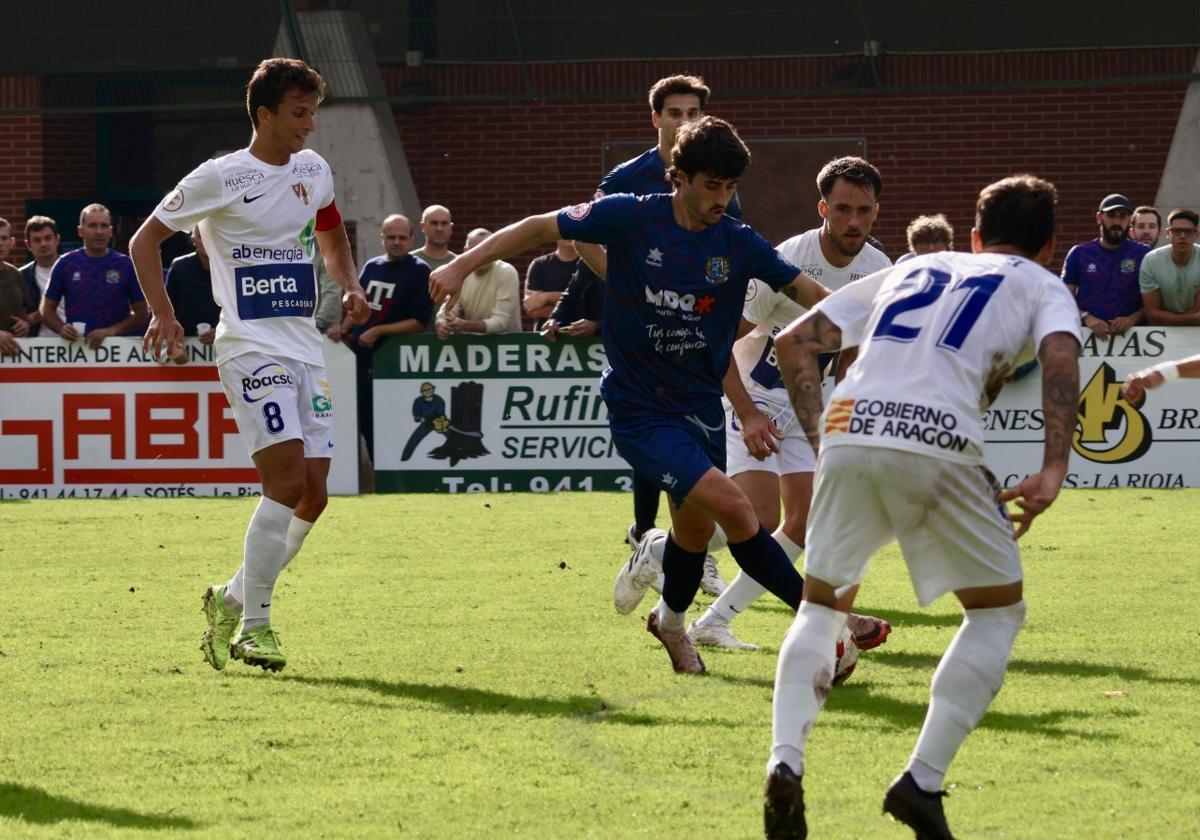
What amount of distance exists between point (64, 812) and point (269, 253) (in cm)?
314

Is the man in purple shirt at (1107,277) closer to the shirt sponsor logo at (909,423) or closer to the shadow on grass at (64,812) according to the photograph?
the shirt sponsor logo at (909,423)

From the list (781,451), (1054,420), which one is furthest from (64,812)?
(781,451)

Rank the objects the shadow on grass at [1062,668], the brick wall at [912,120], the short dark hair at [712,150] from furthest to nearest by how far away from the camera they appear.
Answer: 1. the brick wall at [912,120]
2. the shadow on grass at [1062,668]
3. the short dark hair at [712,150]

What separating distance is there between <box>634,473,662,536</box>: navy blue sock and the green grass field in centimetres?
42

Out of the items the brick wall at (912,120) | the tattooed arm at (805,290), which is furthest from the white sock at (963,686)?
the brick wall at (912,120)

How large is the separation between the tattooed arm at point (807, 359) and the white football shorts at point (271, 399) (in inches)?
122

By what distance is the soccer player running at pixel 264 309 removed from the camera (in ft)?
25.6

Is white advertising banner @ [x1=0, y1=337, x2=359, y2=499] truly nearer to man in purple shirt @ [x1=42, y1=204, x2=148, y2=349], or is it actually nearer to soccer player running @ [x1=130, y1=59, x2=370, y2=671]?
man in purple shirt @ [x1=42, y1=204, x2=148, y2=349]

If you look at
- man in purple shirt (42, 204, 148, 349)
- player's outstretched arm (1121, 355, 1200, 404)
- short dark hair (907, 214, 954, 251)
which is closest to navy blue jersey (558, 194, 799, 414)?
player's outstretched arm (1121, 355, 1200, 404)

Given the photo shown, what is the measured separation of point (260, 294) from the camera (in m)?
7.89

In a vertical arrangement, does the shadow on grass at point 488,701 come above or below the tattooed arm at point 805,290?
below

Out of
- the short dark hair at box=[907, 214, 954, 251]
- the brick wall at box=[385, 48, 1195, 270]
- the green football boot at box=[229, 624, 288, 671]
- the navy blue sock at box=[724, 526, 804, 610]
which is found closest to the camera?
the navy blue sock at box=[724, 526, 804, 610]

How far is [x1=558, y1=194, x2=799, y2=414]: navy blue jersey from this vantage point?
22.1 feet

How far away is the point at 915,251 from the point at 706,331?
4354 mm
